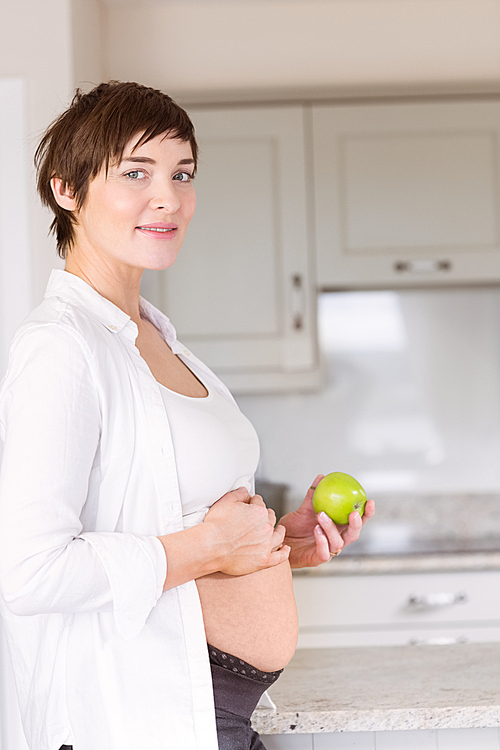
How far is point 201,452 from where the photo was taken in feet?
2.79

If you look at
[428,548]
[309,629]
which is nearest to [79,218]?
[309,629]

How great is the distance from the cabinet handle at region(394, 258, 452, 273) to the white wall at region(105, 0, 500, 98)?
62cm

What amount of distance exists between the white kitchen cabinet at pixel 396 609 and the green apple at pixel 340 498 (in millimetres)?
1237

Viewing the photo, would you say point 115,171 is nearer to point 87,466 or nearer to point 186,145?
point 186,145

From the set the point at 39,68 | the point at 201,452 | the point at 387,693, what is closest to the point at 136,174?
the point at 201,452

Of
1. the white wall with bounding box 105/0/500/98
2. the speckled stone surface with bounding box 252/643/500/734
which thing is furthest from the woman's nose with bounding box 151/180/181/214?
the white wall with bounding box 105/0/500/98

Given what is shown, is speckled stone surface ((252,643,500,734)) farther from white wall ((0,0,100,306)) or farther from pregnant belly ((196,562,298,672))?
white wall ((0,0,100,306))

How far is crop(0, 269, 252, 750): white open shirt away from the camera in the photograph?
70cm

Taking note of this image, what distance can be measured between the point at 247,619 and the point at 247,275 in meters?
1.63

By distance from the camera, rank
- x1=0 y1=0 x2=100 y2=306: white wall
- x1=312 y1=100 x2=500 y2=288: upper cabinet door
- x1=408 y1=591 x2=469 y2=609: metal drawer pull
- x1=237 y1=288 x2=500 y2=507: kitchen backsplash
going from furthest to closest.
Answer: x1=237 y1=288 x2=500 y2=507: kitchen backsplash
x1=312 y1=100 x2=500 y2=288: upper cabinet door
x1=408 y1=591 x2=469 y2=609: metal drawer pull
x1=0 y1=0 x2=100 y2=306: white wall

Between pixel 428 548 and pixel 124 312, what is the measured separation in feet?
5.63

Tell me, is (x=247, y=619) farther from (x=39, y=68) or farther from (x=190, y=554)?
(x=39, y=68)

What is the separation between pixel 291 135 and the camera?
2.36 meters

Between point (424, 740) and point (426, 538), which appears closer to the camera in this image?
point (424, 740)
